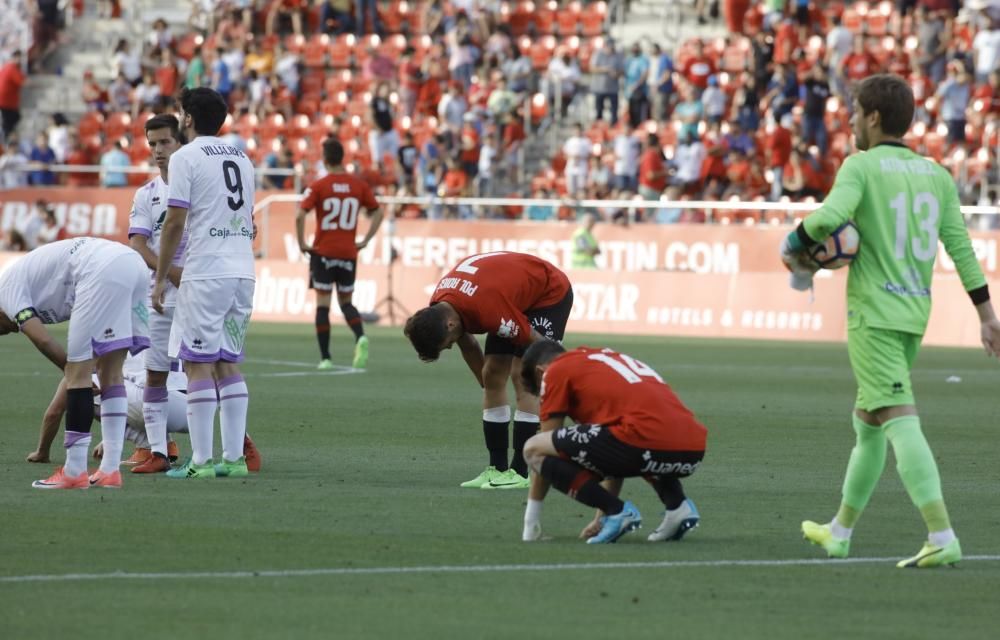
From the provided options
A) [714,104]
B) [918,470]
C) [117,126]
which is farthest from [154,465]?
[117,126]

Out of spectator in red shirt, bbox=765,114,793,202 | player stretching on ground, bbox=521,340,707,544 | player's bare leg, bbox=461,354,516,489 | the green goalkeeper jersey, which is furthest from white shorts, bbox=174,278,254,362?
spectator in red shirt, bbox=765,114,793,202

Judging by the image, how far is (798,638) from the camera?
22.5 feet

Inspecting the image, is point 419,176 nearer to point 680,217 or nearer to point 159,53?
point 680,217

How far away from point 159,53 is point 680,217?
15.7 metres

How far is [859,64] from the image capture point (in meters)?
32.9

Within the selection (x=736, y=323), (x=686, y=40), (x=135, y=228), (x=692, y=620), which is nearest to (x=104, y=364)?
(x=135, y=228)

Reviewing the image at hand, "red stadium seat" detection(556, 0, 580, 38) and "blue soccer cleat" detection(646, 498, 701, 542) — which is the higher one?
"red stadium seat" detection(556, 0, 580, 38)

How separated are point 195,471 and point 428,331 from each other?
7.35 ft

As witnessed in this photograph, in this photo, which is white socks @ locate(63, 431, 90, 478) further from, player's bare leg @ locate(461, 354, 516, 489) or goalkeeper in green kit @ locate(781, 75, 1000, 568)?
goalkeeper in green kit @ locate(781, 75, 1000, 568)

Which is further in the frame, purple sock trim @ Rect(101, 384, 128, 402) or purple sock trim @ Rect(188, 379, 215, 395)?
purple sock trim @ Rect(188, 379, 215, 395)

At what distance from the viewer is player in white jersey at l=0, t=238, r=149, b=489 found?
1096 cm

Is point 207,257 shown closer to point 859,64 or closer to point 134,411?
point 134,411

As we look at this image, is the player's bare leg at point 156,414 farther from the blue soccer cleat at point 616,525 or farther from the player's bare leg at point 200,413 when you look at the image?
the blue soccer cleat at point 616,525

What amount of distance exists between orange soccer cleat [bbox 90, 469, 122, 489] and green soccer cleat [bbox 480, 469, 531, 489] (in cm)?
211
